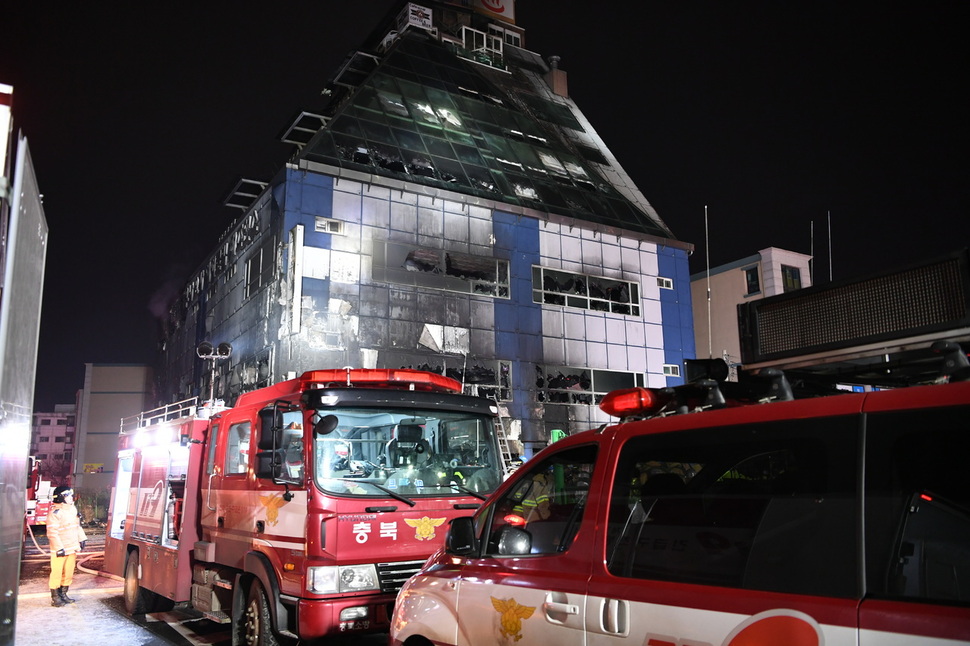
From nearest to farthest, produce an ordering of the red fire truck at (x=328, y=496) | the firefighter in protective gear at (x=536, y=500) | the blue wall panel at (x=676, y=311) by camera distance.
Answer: the firefighter in protective gear at (x=536, y=500)
the red fire truck at (x=328, y=496)
the blue wall panel at (x=676, y=311)

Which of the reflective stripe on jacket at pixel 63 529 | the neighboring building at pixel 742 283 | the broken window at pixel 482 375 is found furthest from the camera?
the neighboring building at pixel 742 283

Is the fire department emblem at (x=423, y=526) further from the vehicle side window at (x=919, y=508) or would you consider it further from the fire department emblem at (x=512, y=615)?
the vehicle side window at (x=919, y=508)

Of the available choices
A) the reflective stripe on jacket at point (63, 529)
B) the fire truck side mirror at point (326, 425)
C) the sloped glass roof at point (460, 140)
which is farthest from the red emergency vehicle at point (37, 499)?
the fire truck side mirror at point (326, 425)

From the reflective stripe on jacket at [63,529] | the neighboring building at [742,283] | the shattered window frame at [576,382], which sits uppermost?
the neighboring building at [742,283]

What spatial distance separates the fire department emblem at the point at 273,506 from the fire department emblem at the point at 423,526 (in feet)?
4.04

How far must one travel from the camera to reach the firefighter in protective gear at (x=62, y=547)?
11.6 m

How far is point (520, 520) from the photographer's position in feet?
13.2

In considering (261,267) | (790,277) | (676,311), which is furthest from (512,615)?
(790,277)

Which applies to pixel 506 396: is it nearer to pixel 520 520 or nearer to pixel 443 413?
pixel 443 413

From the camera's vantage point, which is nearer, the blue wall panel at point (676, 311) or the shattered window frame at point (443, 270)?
the shattered window frame at point (443, 270)

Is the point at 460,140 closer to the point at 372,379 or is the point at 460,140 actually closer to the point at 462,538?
the point at 372,379

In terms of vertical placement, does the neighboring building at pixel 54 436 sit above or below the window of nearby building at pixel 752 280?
below

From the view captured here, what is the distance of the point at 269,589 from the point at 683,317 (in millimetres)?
25482

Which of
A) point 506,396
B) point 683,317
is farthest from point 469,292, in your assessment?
point 683,317
